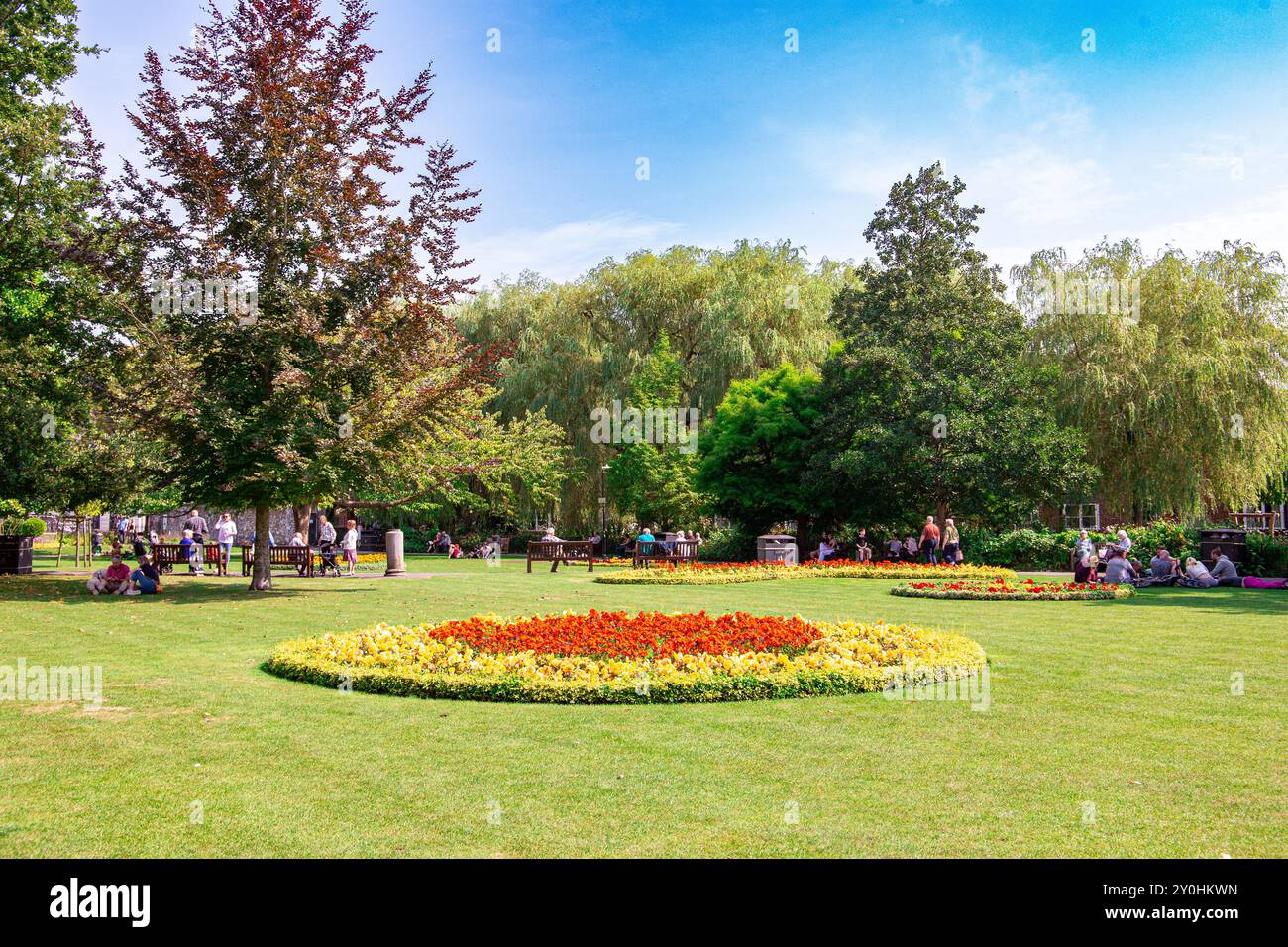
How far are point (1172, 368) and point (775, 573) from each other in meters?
15.9

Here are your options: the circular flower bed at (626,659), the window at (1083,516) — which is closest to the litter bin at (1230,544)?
the window at (1083,516)

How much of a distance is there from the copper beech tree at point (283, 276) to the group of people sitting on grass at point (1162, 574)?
503 inches

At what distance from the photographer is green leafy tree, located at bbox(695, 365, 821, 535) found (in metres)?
30.9

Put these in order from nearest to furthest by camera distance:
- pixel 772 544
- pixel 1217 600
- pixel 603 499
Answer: pixel 1217 600, pixel 772 544, pixel 603 499

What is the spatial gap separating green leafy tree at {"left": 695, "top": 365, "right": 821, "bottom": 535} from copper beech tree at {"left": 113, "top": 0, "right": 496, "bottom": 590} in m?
14.9

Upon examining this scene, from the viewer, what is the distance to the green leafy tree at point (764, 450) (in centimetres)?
3094

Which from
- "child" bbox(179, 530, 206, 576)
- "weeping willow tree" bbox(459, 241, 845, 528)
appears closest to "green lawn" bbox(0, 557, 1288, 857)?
"child" bbox(179, 530, 206, 576)

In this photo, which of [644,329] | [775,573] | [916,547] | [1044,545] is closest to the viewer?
[775,573]

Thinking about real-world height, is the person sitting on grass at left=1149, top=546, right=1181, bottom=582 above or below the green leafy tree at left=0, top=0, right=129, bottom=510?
below

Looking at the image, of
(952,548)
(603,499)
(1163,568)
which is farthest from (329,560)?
(1163,568)

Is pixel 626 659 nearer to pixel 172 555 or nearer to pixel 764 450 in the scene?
pixel 172 555

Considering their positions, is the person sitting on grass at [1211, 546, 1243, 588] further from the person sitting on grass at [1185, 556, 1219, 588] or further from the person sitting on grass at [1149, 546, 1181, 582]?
the person sitting on grass at [1149, 546, 1181, 582]

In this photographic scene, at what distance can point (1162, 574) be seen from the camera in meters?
20.4
